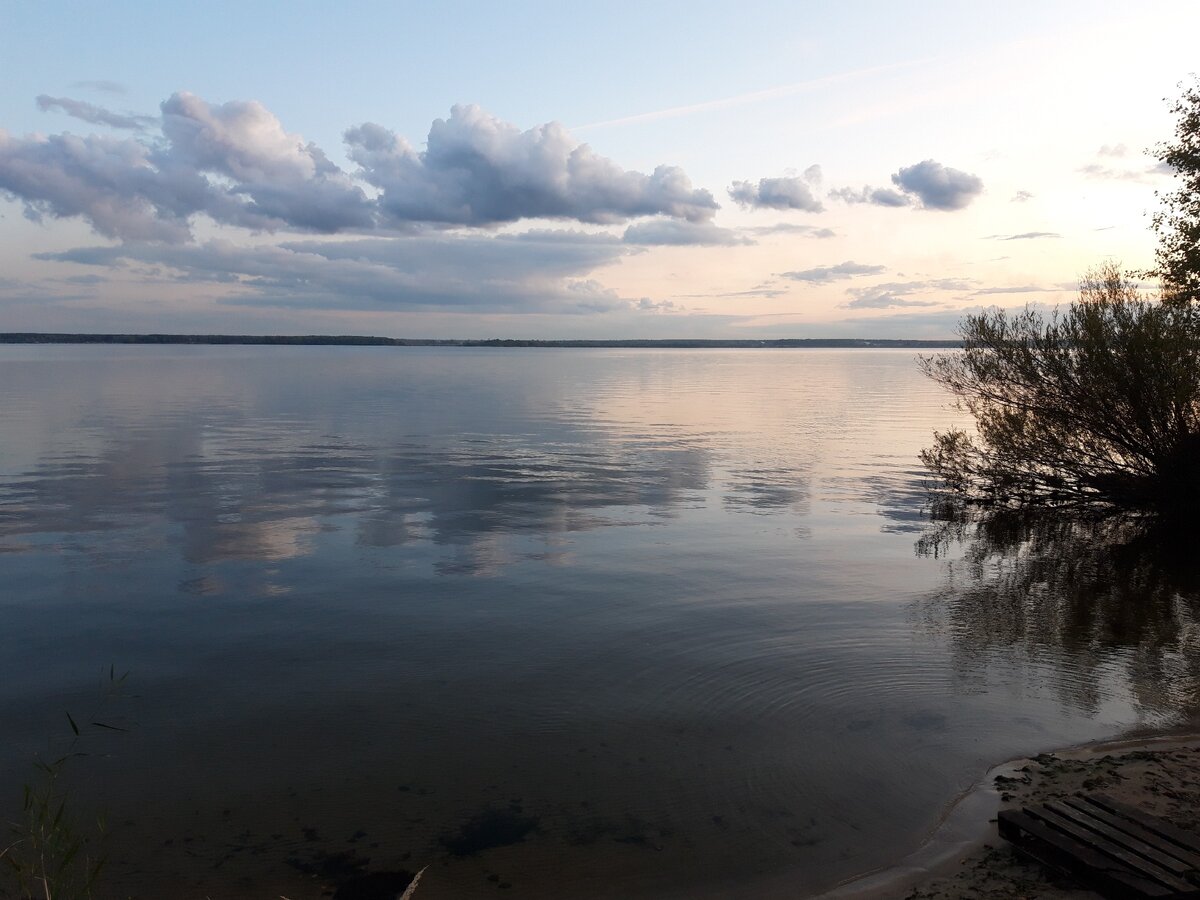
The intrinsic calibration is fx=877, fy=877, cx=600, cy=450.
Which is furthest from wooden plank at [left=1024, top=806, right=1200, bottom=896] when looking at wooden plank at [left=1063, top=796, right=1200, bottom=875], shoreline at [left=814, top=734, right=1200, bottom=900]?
shoreline at [left=814, top=734, right=1200, bottom=900]

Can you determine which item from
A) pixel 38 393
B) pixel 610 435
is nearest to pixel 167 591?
pixel 610 435

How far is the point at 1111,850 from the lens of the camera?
270 inches

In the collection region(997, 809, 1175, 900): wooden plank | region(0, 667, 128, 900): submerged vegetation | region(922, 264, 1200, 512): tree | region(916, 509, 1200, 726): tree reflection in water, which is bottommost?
region(0, 667, 128, 900): submerged vegetation

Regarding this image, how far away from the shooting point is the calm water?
8.20m

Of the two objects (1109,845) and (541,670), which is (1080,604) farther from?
(1109,845)

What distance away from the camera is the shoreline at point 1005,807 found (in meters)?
7.16

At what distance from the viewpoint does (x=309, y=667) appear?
488 inches

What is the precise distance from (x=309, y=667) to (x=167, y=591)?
515 cm

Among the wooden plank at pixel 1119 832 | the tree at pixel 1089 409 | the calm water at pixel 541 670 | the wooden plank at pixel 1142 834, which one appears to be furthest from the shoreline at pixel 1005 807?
the tree at pixel 1089 409

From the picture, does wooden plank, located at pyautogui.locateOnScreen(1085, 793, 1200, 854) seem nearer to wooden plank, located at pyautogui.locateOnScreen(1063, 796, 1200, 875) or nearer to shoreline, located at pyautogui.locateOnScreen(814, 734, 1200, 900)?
wooden plank, located at pyautogui.locateOnScreen(1063, 796, 1200, 875)

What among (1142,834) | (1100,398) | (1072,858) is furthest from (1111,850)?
(1100,398)

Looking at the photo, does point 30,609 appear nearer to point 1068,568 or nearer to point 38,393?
point 1068,568

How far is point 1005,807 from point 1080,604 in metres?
9.31

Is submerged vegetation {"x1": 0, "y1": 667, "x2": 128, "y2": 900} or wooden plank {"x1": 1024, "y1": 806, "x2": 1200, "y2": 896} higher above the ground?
wooden plank {"x1": 1024, "y1": 806, "x2": 1200, "y2": 896}
